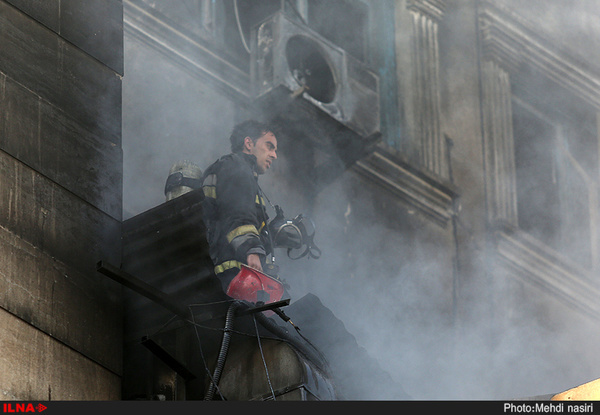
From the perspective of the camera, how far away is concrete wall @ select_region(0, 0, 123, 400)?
5871mm

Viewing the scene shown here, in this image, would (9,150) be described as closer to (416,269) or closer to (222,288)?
(222,288)

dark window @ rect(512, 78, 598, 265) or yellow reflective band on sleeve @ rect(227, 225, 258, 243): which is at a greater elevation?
dark window @ rect(512, 78, 598, 265)

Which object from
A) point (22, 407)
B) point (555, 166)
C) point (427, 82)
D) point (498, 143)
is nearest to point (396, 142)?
point (427, 82)

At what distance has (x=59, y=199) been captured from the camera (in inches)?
249

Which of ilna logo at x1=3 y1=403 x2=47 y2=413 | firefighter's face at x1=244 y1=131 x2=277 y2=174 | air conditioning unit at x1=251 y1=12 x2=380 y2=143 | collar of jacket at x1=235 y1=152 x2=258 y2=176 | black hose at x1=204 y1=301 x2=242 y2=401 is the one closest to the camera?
ilna logo at x1=3 y1=403 x2=47 y2=413

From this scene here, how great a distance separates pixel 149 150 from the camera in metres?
10.3

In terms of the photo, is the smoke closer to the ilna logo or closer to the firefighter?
the firefighter

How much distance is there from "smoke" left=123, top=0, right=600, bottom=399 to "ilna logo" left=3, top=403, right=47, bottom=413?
4536 mm

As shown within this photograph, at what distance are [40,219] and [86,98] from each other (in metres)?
0.82

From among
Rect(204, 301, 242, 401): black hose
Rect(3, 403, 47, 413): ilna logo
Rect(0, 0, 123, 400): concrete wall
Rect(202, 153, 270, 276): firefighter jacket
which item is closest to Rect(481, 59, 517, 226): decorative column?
Rect(202, 153, 270, 276): firefighter jacket

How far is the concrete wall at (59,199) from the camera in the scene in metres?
5.87

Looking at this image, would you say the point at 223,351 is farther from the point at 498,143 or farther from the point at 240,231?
the point at 498,143

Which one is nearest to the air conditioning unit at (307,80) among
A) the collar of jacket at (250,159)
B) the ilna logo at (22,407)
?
the collar of jacket at (250,159)

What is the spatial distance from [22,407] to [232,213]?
225cm
